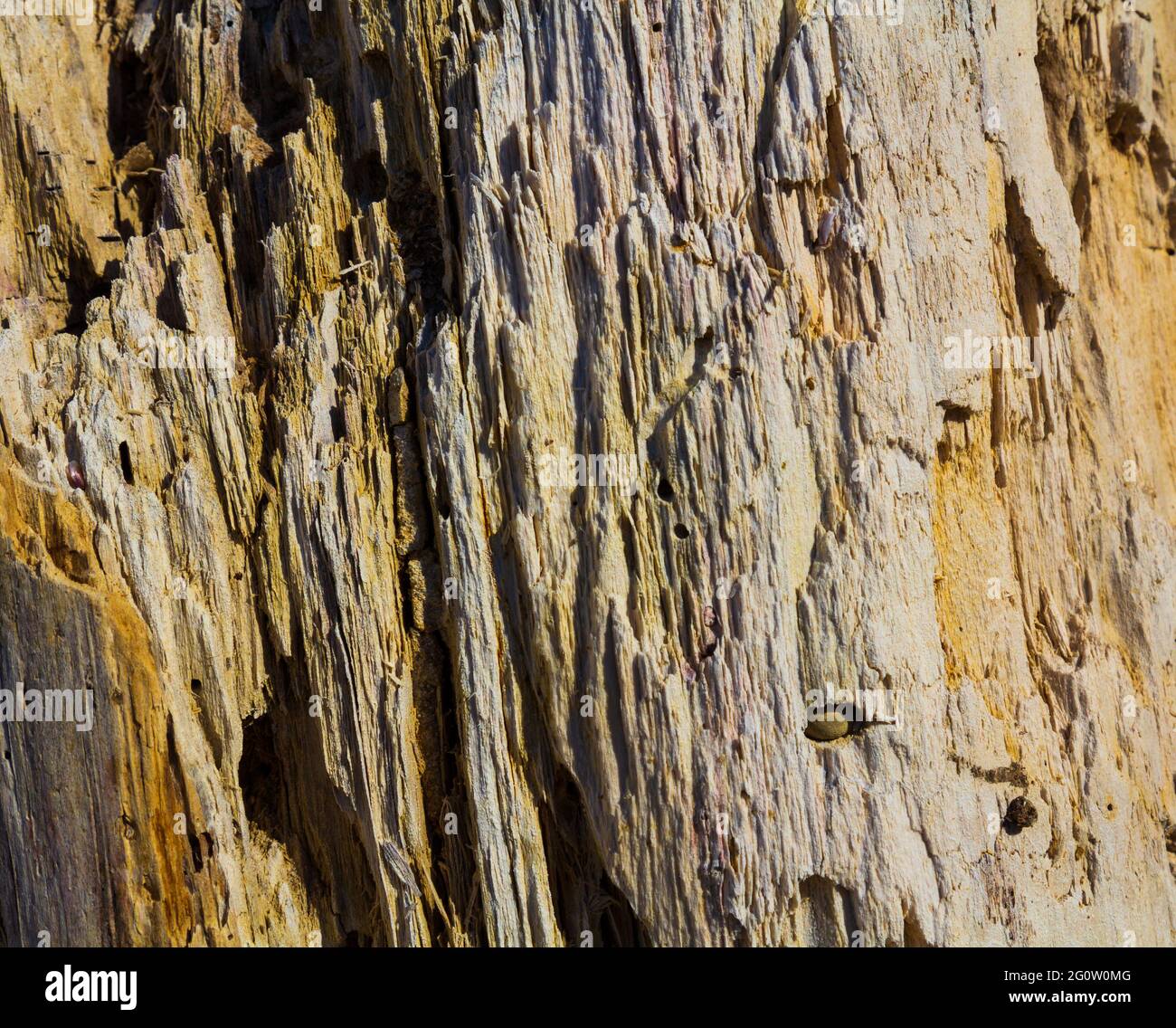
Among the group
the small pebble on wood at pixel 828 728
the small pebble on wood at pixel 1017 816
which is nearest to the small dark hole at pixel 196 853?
the small pebble on wood at pixel 828 728

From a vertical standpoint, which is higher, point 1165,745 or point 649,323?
point 649,323

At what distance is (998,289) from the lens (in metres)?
7.82

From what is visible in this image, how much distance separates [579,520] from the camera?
6.95 meters

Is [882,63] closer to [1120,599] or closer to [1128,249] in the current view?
[1128,249]

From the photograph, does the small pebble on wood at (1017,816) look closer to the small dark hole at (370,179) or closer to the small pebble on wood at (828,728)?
the small pebble on wood at (828,728)

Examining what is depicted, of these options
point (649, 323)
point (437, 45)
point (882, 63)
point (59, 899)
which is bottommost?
point (59, 899)

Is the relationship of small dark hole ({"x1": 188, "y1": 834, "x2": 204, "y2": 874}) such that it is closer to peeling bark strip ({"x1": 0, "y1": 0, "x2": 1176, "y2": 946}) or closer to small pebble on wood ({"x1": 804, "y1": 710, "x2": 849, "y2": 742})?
peeling bark strip ({"x1": 0, "y1": 0, "x2": 1176, "y2": 946})

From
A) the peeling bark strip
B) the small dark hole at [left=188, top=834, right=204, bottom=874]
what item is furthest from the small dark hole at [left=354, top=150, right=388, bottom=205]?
the small dark hole at [left=188, top=834, right=204, bottom=874]

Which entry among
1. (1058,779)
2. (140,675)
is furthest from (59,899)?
(1058,779)

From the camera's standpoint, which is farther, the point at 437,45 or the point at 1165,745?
the point at 1165,745

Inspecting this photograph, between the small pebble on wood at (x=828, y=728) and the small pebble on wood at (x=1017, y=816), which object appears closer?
the small pebble on wood at (x=828, y=728)

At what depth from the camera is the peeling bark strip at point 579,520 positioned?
6.82 m

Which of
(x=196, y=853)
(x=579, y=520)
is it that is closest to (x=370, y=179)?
(x=579, y=520)

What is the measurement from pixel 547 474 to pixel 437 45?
321 cm
